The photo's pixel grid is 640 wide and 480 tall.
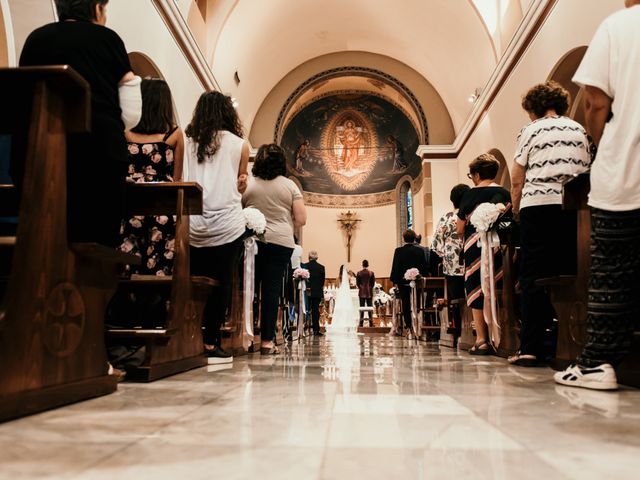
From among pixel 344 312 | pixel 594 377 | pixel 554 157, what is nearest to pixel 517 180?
pixel 554 157

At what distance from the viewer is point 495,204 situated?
13.8ft

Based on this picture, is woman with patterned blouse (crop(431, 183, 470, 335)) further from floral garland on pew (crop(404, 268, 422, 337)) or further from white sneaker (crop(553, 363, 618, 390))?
white sneaker (crop(553, 363, 618, 390))

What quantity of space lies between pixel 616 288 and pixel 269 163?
2.62 metres

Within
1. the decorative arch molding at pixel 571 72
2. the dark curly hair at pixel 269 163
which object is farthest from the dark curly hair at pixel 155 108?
the decorative arch molding at pixel 571 72

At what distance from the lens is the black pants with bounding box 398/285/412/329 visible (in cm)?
860

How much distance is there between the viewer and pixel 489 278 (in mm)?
3994

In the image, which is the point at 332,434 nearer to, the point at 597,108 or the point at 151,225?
the point at 597,108

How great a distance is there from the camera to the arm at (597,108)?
2201 mm

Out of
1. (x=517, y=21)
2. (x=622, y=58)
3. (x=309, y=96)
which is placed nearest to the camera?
(x=622, y=58)

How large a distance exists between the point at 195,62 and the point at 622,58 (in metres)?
7.44

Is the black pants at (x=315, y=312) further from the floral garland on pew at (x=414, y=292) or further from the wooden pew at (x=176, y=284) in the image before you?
the wooden pew at (x=176, y=284)

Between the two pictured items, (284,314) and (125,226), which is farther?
(284,314)

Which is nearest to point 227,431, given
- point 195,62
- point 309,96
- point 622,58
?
point 622,58

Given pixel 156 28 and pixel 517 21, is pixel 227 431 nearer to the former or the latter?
pixel 156 28
